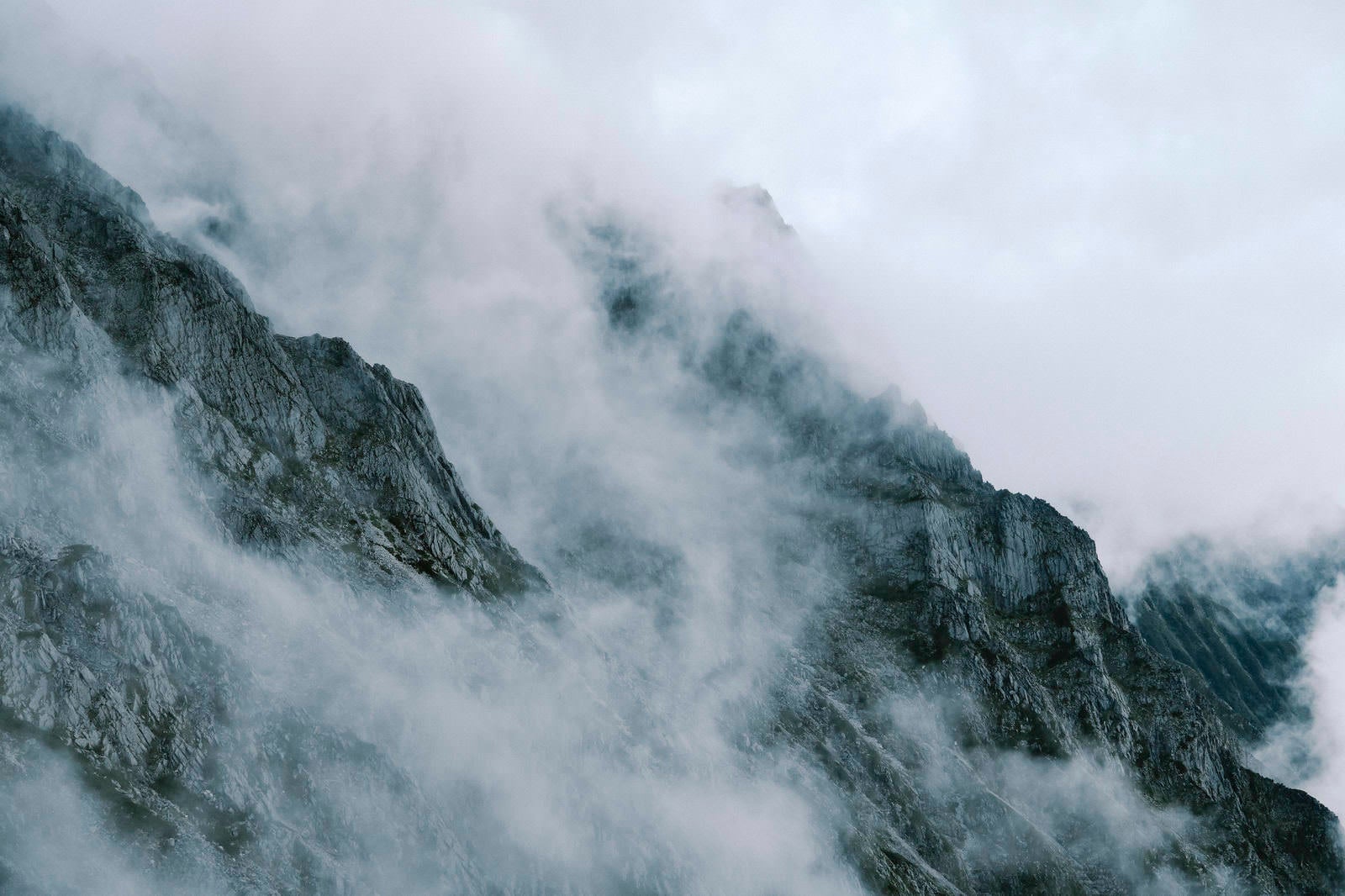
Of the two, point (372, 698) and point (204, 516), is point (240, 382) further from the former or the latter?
point (372, 698)

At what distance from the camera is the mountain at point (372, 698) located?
10850 centimetres

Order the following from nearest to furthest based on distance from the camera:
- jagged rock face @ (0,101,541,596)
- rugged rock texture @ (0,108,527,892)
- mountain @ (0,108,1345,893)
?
1. rugged rock texture @ (0,108,527,892)
2. mountain @ (0,108,1345,893)
3. jagged rock face @ (0,101,541,596)

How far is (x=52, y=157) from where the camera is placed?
7106 inches

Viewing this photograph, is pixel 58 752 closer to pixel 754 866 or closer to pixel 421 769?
pixel 421 769

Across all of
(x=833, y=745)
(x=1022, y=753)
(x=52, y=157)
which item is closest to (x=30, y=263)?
(x=52, y=157)

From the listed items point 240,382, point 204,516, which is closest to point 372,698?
point 204,516

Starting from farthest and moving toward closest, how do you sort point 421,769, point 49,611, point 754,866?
point 754,866 → point 421,769 → point 49,611

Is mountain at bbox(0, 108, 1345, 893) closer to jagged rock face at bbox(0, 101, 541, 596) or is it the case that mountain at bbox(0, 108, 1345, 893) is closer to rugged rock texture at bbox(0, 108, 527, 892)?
rugged rock texture at bbox(0, 108, 527, 892)

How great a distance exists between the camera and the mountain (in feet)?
356

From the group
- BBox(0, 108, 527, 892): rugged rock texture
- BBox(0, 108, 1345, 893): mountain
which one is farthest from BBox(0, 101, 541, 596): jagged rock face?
BBox(0, 108, 1345, 893): mountain

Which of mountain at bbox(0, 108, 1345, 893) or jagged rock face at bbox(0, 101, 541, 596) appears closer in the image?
mountain at bbox(0, 108, 1345, 893)

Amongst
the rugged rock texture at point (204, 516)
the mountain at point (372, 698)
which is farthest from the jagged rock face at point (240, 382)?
the mountain at point (372, 698)

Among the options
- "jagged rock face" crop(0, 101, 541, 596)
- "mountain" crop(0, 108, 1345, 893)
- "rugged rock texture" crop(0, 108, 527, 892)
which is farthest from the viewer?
"jagged rock face" crop(0, 101, 541, 596)

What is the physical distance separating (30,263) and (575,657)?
101939 mm
